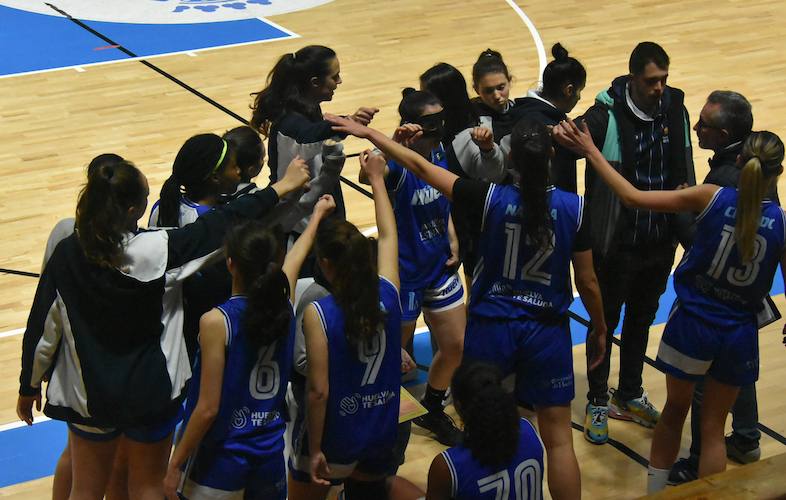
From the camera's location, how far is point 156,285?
3473 millimetres

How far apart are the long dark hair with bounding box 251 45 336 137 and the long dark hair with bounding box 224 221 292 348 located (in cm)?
131

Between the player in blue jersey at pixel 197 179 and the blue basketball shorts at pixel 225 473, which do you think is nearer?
the blue basketball shorts at pixel 225 473

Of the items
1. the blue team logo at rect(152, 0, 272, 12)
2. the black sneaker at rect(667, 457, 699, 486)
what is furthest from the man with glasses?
the blue team logo at rect(152, 0, 272, 12)

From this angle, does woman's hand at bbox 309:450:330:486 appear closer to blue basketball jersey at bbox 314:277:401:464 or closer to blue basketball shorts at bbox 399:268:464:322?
blue basketball jersey at bbox 314:277:401:464

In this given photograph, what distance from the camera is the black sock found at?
497 cm

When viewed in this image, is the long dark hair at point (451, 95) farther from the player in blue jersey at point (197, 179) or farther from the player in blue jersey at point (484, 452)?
the player in blue jersey at point (484, 452)

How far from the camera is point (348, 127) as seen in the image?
12.7ft

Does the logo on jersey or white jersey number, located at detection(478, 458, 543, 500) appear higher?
the logo on jersey

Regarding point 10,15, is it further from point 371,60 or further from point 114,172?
point 114,172

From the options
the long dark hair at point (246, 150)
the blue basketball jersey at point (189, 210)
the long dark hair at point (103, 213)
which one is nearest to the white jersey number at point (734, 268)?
the long dark hair at point (246, 150)

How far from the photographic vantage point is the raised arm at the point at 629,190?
3.94 meters

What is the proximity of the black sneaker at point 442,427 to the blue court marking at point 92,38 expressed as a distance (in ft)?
23.5

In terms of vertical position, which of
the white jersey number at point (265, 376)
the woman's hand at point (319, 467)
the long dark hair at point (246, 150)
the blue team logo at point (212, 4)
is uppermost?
the blue team logo at point (212, 4)

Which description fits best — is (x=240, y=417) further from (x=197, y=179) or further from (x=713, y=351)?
(x=713, y=351)
